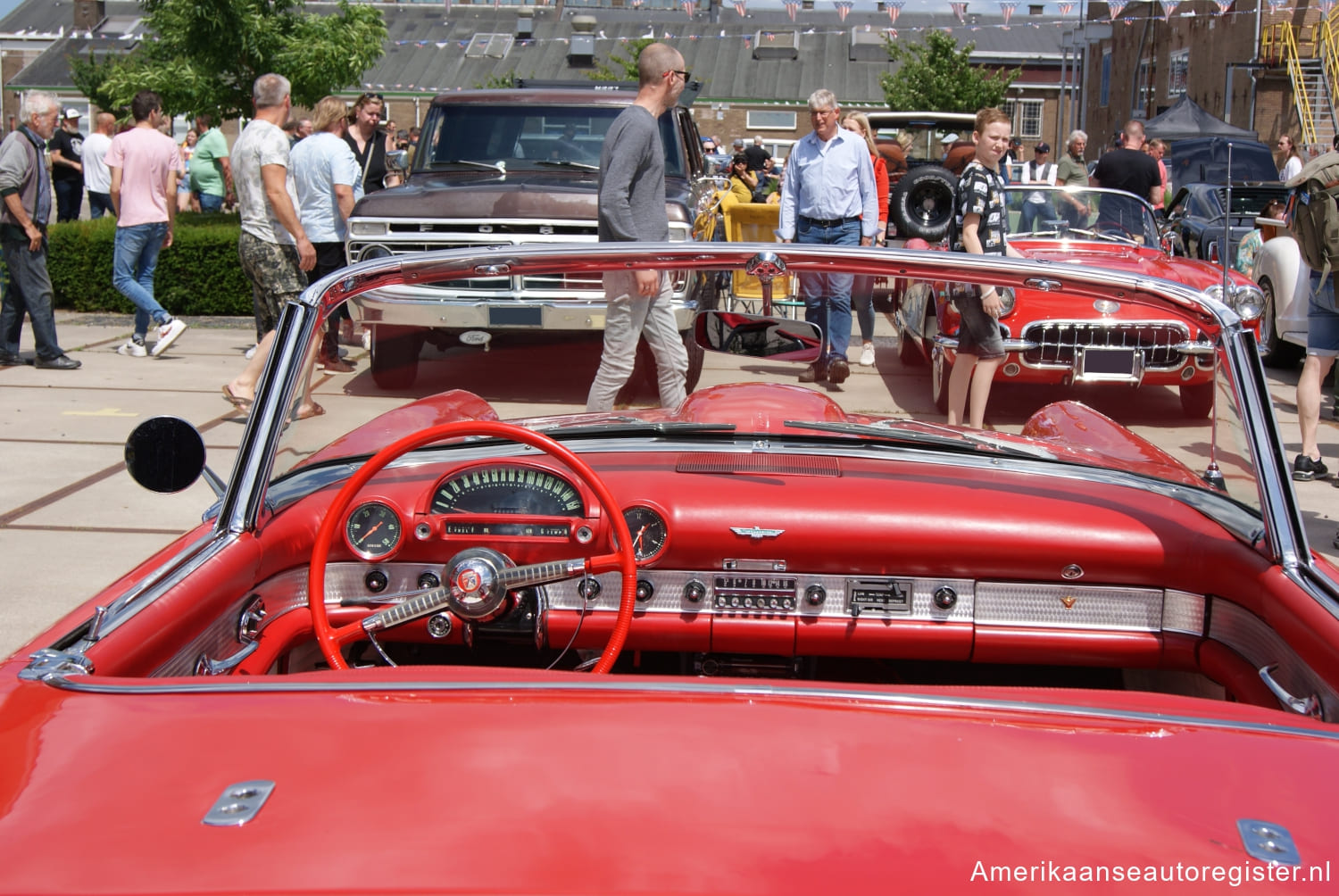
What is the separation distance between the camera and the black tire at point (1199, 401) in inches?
94.0

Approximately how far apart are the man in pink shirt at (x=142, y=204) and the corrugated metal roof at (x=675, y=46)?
37.0m

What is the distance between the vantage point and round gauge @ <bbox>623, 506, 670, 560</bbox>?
2316 millimetres

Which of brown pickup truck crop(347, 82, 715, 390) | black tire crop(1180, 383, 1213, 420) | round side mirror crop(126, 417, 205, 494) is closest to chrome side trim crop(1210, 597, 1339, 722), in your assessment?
black tire crop(1180, 383, 1213, 420)

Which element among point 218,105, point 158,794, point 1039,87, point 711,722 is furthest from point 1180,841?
point 1039,87

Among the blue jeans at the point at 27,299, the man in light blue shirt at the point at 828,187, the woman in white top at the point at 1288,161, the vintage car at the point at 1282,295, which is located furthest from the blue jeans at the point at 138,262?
the woman in white top at the point at 1288,161

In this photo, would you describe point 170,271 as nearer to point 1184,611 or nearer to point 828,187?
point 828,187

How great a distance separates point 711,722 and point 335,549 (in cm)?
114

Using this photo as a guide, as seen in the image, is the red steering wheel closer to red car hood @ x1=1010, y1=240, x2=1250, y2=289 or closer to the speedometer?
the speedometer

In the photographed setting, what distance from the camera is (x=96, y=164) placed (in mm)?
15266

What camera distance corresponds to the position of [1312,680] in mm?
1880

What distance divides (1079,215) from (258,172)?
5.74 meters

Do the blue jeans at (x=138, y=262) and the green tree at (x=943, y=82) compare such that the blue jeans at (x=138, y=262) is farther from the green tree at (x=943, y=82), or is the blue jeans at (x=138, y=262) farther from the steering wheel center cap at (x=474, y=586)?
the green tree at (x=943, y=82)

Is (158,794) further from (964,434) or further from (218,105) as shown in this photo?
(218,105)

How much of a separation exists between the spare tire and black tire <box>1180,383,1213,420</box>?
7.45 m
